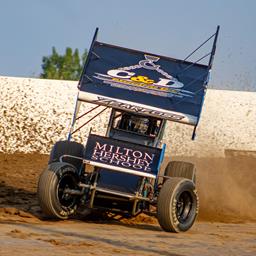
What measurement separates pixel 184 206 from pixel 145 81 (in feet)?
5.97

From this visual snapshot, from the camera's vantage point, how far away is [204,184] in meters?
14.3

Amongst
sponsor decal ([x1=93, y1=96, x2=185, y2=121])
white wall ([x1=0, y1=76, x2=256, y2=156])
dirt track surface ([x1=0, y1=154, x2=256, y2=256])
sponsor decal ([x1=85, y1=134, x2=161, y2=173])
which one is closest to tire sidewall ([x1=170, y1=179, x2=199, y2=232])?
dirt track surface ([x1=0, y1=154, x2=256, y2=256])

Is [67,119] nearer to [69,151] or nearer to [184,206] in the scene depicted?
[69,151]

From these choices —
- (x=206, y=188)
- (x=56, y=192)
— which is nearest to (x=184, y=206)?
(x=56, y=192)

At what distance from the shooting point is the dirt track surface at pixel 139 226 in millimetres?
7668

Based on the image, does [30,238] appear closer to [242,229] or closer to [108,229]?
[108,229]

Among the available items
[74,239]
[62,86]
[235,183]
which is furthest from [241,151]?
[74,239]

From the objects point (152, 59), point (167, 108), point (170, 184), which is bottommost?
point (170, 184)

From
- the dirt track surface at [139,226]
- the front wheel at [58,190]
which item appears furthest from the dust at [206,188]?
the front wheel at [58,190]

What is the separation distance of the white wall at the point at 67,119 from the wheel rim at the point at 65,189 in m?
7.87

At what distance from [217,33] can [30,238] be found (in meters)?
4.93

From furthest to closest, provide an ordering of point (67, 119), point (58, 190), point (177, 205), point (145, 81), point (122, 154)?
point (67, 119), point (145, 81), point (177, 205), point (122, 154), point (58, 190)

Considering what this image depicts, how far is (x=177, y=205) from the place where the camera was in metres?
10.4

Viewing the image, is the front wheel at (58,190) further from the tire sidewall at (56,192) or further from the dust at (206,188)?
the dust at (206,188)
